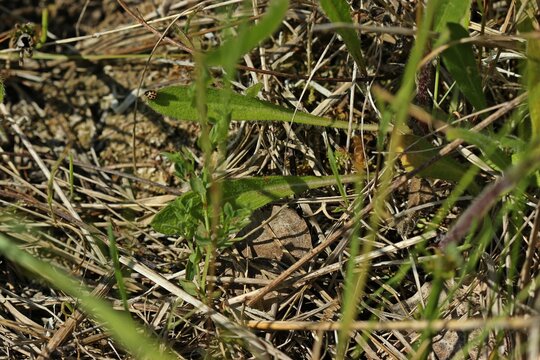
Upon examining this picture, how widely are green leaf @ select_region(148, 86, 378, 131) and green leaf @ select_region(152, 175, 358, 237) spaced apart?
22 cm

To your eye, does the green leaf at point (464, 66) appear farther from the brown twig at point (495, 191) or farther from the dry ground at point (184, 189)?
the brown twig at point (495, 191)

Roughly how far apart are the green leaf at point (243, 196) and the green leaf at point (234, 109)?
218 mm

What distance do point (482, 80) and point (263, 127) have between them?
2.63 feet

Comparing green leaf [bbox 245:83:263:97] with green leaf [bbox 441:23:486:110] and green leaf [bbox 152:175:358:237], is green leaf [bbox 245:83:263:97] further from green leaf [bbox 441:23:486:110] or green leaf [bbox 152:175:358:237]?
green leaf [bbox 441:23:486:110]

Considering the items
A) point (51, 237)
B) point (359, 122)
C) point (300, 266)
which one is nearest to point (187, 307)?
point (300, 266)

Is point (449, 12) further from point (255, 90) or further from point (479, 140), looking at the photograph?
point (255, 90)

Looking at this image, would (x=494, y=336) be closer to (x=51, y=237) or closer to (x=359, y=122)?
(x=359, y=122)

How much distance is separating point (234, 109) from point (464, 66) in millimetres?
774

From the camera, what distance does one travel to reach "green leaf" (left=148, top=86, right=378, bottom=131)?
7.07 feet

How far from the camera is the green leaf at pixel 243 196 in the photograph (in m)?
1.99

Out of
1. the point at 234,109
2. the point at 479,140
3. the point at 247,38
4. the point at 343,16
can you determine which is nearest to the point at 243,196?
the point at 234,109

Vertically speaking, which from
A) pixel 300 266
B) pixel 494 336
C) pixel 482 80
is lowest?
pixel 494 336

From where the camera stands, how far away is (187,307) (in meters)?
2.06

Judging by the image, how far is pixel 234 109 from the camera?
7.24 ft
